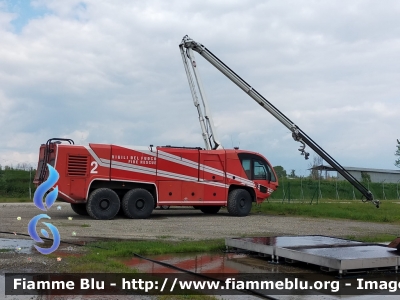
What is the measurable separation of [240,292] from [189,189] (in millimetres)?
13679

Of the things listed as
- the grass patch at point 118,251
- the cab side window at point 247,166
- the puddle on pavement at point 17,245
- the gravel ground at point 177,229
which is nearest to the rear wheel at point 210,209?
the cab side window at point 247,166

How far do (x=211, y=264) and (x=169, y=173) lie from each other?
1117 cm

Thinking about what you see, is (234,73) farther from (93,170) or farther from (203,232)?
(203,232)

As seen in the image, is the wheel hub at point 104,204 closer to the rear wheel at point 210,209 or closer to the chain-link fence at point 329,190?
the rear wheel at point 210,209

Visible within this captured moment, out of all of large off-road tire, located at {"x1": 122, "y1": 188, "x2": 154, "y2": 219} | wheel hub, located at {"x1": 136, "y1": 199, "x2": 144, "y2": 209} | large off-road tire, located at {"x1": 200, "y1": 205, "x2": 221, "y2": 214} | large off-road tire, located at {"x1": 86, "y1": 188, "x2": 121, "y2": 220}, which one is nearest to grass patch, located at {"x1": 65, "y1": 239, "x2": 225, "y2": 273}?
large off-road tire, located at {"x1": 86, "y1": 188, "x2": 121, "y2": 220}

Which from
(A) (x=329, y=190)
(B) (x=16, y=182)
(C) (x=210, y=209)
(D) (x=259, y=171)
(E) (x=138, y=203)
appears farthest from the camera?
(A) (x=329, y=190)

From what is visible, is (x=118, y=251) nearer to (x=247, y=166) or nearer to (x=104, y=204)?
(x=104, y=204)

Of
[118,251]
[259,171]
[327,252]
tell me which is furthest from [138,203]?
[327,252]

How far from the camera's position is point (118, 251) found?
10.2 meters

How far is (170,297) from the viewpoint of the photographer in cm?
676

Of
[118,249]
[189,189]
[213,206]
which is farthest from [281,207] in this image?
[118,249]

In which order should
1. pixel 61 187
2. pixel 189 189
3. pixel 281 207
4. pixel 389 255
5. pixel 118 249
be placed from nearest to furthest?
pixel 389 255
pixel 118 249
pixel 61 187
pixel 189 189
pixel 281 207

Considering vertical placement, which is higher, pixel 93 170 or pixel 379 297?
pixel 93 170

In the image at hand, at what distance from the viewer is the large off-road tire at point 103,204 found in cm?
1877
